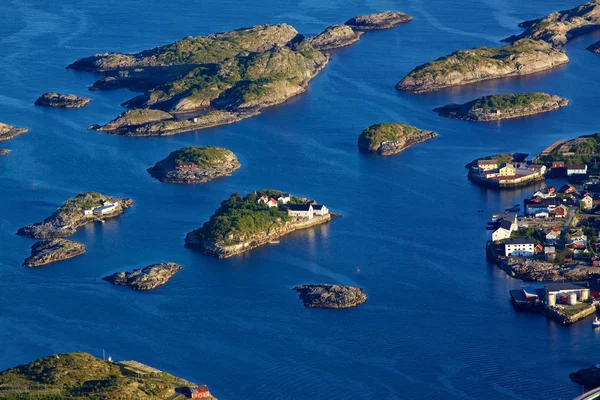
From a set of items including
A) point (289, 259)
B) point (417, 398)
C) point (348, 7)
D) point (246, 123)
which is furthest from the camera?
point (348, 7)

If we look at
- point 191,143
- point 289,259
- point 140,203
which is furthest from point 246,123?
point 289,259

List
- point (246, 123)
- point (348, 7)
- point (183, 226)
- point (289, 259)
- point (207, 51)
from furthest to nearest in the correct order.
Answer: point (348, 7) < point (207, 51) < point (246, 123) < point (183, 226) < point (289, 259)

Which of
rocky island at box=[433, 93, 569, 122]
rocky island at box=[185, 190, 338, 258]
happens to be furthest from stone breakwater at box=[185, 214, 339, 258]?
rocky island at box=[433, 93, 569, 122]

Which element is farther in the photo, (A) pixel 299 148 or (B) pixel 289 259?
(A) pixel 299 148

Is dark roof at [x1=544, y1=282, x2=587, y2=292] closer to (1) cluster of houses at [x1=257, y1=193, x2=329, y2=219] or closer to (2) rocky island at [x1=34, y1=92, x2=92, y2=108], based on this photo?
(1) cluster of houses at [x1=257, y1=193, x2=329, y2=219]

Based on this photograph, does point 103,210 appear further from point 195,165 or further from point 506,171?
point 506,171

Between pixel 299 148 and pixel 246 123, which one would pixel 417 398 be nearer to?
pixel 299 148
